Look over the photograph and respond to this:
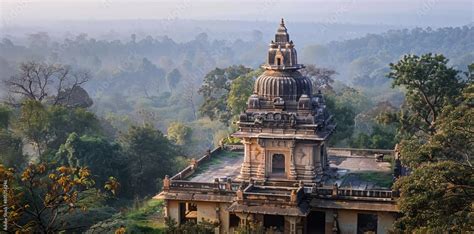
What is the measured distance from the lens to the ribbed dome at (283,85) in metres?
26.1

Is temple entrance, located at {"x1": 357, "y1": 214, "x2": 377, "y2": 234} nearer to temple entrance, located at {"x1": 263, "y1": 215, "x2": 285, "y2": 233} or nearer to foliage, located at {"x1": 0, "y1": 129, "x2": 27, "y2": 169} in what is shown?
temple entrance, located at {"x1": 263, "y1": 215, "x2": 285, "y2": 233}

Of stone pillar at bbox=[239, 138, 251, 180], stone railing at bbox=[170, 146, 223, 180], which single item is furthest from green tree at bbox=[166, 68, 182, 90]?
stone pillar at bbox=[239, 138, 251, 180]

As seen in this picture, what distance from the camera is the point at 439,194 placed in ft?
54.9

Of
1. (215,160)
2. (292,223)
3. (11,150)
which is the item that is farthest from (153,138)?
(292,223)

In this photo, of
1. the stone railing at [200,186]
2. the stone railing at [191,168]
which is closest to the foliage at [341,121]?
the stone railing at [191,168]

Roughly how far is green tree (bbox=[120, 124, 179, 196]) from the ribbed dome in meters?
13.6

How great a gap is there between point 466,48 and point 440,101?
128m

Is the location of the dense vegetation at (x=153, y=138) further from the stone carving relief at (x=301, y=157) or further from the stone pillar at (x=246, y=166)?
the stone pillar at (x=246, y=166)

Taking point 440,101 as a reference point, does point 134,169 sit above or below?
below

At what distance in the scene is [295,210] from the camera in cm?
2306

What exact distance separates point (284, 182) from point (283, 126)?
93.7 inches

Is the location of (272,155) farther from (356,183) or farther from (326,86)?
(326,86)

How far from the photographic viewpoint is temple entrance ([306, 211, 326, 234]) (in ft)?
82.9

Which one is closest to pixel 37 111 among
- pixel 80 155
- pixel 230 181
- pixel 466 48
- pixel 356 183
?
pixel 80 155
